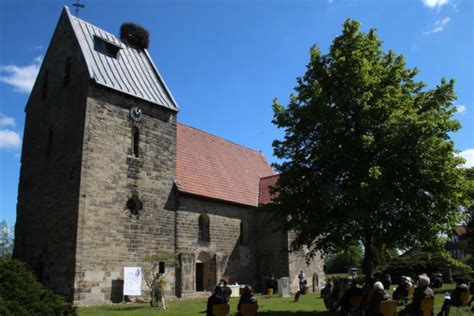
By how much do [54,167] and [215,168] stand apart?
423 inches

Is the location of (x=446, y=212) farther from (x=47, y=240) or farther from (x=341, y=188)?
(x=47, y=240)

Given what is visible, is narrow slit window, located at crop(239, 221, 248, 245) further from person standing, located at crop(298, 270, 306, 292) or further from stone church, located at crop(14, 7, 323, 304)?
person standing, located at crop(298, 270, 306, 292)

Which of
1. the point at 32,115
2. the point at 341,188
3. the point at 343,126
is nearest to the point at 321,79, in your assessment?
the point at 343,126

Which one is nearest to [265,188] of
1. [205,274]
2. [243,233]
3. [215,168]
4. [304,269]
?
[243,233]

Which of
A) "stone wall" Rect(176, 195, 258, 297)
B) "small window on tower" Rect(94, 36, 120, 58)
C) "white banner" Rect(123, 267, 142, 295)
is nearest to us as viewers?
"white banner" Rect(123, 267, 142, 295)

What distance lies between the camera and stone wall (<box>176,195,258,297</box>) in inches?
936

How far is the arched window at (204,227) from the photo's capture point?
1008 inches

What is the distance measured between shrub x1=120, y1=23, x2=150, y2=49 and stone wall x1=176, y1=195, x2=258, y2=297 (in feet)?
33.1

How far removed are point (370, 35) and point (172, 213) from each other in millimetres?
13431

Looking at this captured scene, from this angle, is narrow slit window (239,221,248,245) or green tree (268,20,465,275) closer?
green tree (268,20,465,275)

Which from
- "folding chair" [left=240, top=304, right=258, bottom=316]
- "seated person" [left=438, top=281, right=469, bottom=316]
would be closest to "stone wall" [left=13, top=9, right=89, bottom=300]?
"folding chair" [left=240, top=304, right=258, bottom=316]

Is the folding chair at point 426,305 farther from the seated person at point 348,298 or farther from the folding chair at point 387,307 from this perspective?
the seated person at point 348,298

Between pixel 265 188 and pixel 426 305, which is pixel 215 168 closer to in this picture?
pixel 265 188

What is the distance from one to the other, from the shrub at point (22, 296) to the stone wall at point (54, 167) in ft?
38.5
